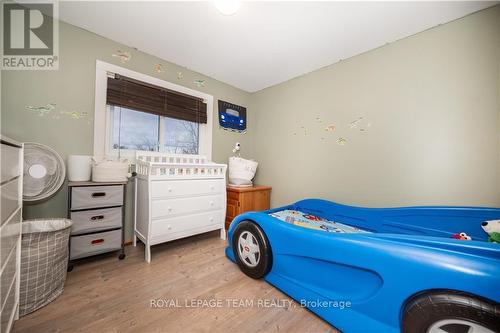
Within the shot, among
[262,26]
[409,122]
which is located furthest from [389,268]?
[262,26]

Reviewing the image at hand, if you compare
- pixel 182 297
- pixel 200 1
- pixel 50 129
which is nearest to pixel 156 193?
pixel 182 297

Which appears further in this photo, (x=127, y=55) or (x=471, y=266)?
(x=127, y=55)

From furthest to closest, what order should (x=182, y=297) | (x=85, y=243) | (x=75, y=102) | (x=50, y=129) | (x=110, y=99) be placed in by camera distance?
(x=110, y=99) → (x=75, y=102) → (x=50, y=129) → (x=85, y=243) → (x=182, y=297)

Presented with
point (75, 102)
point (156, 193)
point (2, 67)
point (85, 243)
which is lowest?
point (85, 243)

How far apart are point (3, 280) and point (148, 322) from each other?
0.72 meters

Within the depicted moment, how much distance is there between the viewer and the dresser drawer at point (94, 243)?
5.20 ft

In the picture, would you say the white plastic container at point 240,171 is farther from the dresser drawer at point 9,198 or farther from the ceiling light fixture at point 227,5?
the dresser drawer at point 9,198

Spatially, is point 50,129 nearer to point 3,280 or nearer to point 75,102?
point 75,102

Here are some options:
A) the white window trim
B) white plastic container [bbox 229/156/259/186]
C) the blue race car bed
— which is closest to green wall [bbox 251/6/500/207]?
the blue race car bed

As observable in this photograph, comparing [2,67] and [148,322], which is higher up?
[2,67]

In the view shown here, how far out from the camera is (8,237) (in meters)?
0.90

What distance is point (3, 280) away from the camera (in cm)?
84

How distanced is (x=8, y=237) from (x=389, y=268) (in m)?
1.87

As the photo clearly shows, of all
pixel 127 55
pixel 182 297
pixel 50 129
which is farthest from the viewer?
pixel 127 55
